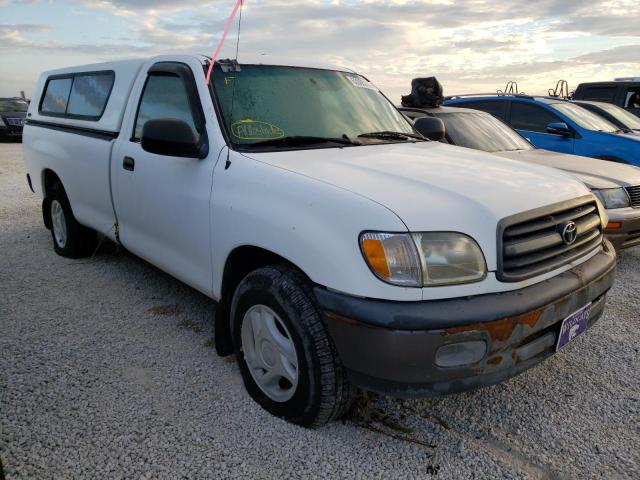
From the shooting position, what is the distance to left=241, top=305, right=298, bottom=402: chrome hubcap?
2433 mm

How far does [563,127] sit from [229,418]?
633 cm

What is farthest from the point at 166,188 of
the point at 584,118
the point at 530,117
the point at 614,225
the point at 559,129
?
the point at 584,118

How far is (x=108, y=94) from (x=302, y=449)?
3.11 m

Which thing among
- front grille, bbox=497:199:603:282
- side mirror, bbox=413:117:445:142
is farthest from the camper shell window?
front grille, bbox=497:199:603:282

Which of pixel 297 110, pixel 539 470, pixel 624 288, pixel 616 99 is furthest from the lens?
pixel 616 99

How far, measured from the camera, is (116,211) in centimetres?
384

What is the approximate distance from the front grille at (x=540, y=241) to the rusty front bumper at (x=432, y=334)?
9cm

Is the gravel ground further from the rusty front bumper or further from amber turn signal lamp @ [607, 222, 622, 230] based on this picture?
amber turn signal lamp @ [607, 222, 622, 230]

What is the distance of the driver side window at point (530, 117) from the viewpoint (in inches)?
294

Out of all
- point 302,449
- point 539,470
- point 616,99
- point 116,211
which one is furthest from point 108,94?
point 616,99

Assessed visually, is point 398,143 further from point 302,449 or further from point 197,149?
point 302,449

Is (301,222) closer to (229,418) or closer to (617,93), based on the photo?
(229,418)

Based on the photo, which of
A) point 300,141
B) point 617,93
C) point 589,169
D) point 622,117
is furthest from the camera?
point 617,93

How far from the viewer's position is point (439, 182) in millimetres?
2385
